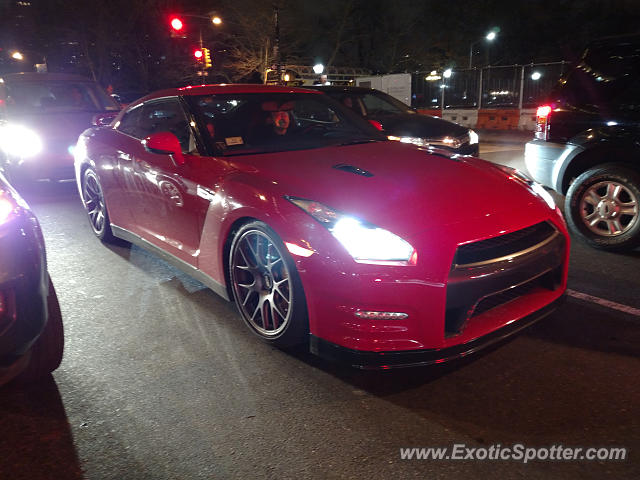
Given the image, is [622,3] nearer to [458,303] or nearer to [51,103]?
[51,103]

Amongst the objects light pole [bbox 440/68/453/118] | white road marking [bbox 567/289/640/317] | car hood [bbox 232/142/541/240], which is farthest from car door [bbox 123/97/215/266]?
light pole [bbox 440/68/453/118]

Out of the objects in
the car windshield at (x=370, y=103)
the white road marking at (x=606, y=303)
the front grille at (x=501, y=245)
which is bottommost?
Answer: the white road marking at (x=606, y=303)

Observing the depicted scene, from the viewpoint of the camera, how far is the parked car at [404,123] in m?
8.69

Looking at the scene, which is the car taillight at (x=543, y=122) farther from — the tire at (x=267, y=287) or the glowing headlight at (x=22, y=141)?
the glowing headlight at (x=22, y=141)

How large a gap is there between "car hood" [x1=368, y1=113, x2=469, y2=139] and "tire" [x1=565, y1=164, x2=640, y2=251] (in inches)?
152

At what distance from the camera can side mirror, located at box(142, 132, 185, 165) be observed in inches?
143

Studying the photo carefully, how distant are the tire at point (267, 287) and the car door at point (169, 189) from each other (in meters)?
0.45

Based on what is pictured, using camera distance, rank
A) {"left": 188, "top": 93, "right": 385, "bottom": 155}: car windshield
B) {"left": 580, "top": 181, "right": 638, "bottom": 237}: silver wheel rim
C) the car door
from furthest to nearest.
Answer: {"left": 580, "top": 181, "right": 638, "bottom": 237}: silver wheel rim, {"left": 188, "top": 93, "right": 385, "bottom": 155}: car windshield, the car door

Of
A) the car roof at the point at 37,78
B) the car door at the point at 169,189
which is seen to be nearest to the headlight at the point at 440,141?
the car door at the point at 169,189

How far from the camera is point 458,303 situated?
2568 millimetres

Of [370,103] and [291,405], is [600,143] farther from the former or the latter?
[370,103]

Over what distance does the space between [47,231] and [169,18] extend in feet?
37.8

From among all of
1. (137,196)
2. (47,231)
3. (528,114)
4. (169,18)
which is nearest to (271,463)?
(137,196)

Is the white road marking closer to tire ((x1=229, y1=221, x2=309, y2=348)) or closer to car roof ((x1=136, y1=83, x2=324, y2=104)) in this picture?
tire ((x1=229, y1=221, x2=309, y2=348))
